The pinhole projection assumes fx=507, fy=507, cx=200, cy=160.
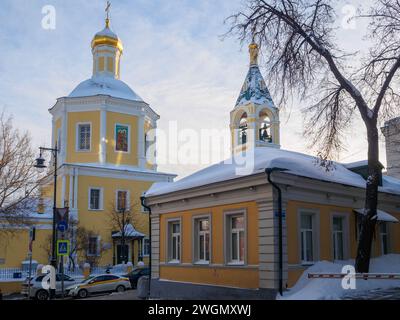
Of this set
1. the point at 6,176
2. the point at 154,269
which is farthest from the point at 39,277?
the point at 154,269

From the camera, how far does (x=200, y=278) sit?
18.4 m

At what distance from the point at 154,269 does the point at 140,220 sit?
2378 cm

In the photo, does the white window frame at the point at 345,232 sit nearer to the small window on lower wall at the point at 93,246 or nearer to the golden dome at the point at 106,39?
the small window on lower wall at the point at 93,246

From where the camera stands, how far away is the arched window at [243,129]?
27216 mm

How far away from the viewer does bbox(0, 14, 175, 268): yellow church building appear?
41688mm

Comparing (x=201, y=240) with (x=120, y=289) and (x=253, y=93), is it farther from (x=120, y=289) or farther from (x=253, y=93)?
(x=253, y=93)

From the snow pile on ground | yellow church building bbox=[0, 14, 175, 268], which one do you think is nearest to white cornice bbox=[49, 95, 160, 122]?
yellow church building bbox=[0, 14, 175, 268]

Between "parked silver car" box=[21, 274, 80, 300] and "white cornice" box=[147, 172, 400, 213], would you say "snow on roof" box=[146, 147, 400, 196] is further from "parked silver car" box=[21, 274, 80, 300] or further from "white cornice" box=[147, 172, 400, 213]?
"parked silver car" box=[21, 274, 80, 300]

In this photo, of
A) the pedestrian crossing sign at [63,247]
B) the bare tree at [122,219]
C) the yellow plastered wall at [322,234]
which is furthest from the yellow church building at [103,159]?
the yellow plastered wall at [322,234]

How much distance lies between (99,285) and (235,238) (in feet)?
40.8

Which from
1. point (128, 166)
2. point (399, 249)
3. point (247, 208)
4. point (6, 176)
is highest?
point (128, 166)

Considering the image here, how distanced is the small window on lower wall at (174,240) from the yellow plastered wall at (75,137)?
24775mm

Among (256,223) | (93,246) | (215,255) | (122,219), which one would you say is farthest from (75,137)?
(256,223)
